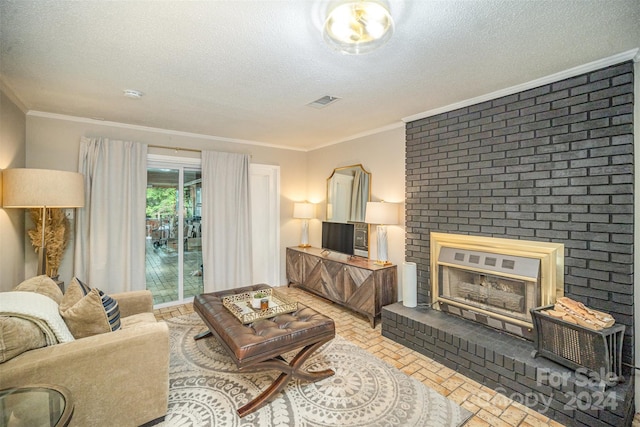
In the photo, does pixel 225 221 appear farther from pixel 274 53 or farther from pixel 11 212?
pixel 274 53

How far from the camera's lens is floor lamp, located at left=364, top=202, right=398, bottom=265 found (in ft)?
11.7

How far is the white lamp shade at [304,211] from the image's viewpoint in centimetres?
488

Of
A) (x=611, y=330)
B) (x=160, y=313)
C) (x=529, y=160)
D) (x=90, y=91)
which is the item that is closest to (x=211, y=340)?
(x=160, y=313)

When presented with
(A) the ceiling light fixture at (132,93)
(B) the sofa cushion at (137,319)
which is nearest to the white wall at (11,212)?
(A) the ceiling light fixture at (132,93)

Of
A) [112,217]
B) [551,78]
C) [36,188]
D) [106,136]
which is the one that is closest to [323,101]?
[551,78]

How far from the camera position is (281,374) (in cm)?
220

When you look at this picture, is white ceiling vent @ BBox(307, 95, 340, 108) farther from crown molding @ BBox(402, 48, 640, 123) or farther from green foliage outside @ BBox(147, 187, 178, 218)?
green foliage outside @ BBox(147, 187, 178, 218)

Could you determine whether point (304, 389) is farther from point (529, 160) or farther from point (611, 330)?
point (529, 160)

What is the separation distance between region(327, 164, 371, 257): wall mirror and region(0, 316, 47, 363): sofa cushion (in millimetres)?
3341

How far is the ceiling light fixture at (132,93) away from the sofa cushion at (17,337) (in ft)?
6.60

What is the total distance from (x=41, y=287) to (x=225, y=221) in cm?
243

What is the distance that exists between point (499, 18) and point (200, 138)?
12.7 feet

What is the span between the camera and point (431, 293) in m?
3.22

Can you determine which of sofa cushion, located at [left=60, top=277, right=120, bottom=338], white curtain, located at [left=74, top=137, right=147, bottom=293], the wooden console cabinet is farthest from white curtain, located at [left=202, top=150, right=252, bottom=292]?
sofa cushion, located at [left=60, top=277, right=120, bottom=338]
